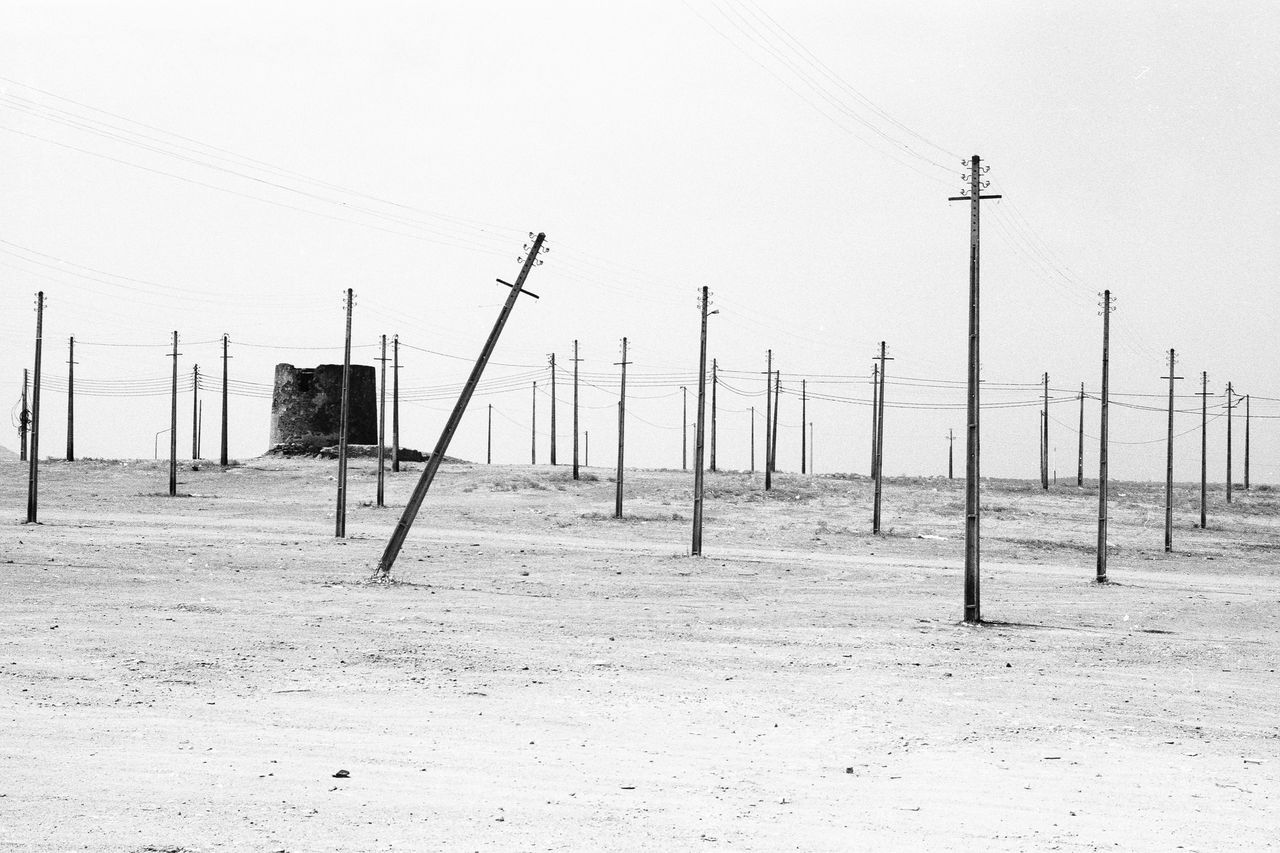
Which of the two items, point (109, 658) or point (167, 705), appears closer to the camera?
point (167, 705)

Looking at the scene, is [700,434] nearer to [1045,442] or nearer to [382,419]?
[382,419]

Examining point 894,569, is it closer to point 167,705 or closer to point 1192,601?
point 1192,601

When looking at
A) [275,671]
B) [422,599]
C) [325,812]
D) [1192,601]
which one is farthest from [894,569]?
[325,812]

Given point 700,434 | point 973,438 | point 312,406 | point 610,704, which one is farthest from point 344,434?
point 312,406

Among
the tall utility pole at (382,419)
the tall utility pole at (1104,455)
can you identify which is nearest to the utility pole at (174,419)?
the tall utility pole at (382,419)

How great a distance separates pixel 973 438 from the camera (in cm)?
1878

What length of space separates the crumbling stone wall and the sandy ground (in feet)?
130

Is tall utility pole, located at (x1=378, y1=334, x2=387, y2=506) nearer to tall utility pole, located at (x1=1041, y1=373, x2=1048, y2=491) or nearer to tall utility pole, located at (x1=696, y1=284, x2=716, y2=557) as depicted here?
tall utility pole, located at (x1=696, y1=284, x2=716, y2=557)

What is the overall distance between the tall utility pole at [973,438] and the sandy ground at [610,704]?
30.5 inches

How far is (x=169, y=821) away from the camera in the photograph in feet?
22.7

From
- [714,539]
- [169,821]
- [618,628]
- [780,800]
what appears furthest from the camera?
[714,539]

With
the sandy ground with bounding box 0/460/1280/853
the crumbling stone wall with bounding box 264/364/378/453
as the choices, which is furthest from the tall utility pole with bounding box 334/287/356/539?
the crumbling stone wall with bounding box 264/364/378/453

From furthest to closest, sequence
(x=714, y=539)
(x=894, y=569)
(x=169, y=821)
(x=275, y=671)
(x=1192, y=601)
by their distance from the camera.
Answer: (x=714, y=539) < (x=894, y=569) < (x=1192, y=601) < (x=275, y=671) < (x=169, y=821)

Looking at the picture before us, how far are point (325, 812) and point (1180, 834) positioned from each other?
5.21 metres
